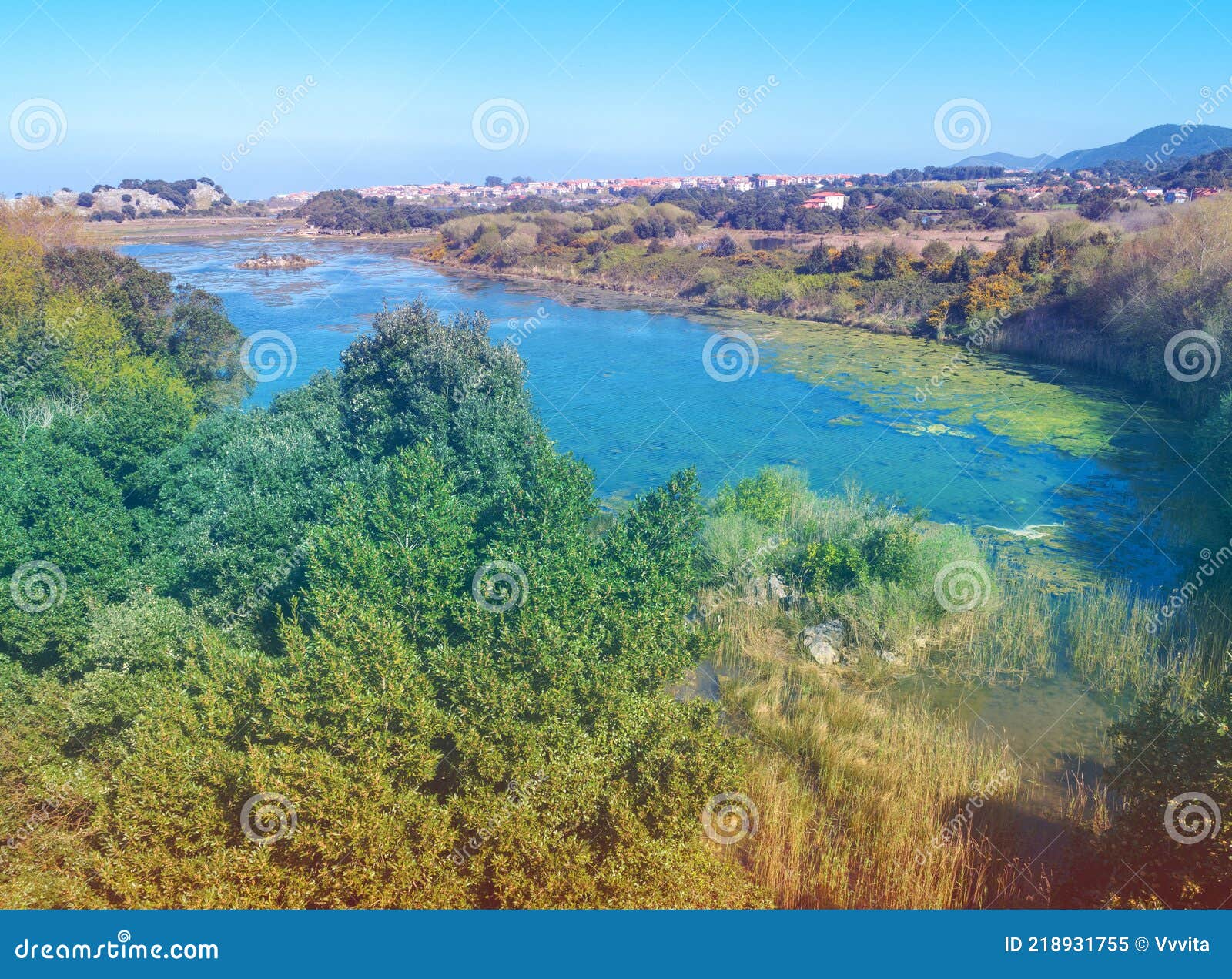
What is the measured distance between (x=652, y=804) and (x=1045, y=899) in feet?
18.3

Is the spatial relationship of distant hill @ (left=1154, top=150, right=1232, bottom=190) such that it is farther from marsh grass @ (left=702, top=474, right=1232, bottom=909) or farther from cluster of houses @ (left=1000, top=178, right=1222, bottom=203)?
marsh grass @ (left=702, top=474, right=1232, bottom=909)

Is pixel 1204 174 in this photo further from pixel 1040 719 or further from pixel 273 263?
pixel 273 263

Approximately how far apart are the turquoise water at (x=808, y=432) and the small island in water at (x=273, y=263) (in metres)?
17.7

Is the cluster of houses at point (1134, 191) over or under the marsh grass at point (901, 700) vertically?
over

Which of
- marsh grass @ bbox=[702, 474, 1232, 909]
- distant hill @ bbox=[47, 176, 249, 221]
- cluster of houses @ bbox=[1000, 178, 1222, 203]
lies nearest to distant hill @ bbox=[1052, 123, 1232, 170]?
cluster of houses @ bbox=[1000, 178, 1222, 203]

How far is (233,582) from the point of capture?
15.1 m

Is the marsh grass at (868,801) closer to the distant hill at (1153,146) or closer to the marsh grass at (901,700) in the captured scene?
the marsh grass at (901,700)

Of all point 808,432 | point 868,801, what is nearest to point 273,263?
point 808,432

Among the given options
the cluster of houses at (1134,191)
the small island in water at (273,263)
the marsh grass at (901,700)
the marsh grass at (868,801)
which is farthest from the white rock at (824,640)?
the small island in water at (273,263)

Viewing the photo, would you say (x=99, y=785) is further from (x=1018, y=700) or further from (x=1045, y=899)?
(x=1018, y=700)

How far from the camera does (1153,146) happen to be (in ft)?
542

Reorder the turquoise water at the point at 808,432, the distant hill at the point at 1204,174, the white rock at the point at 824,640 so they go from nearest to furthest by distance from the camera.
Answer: the white rock at the point at 824,640 → the turquoise water at the point at 808,432 → the distant hill at the point at 1204,174

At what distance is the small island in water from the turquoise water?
1768 cm

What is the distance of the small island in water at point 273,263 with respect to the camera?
78.5 meters
